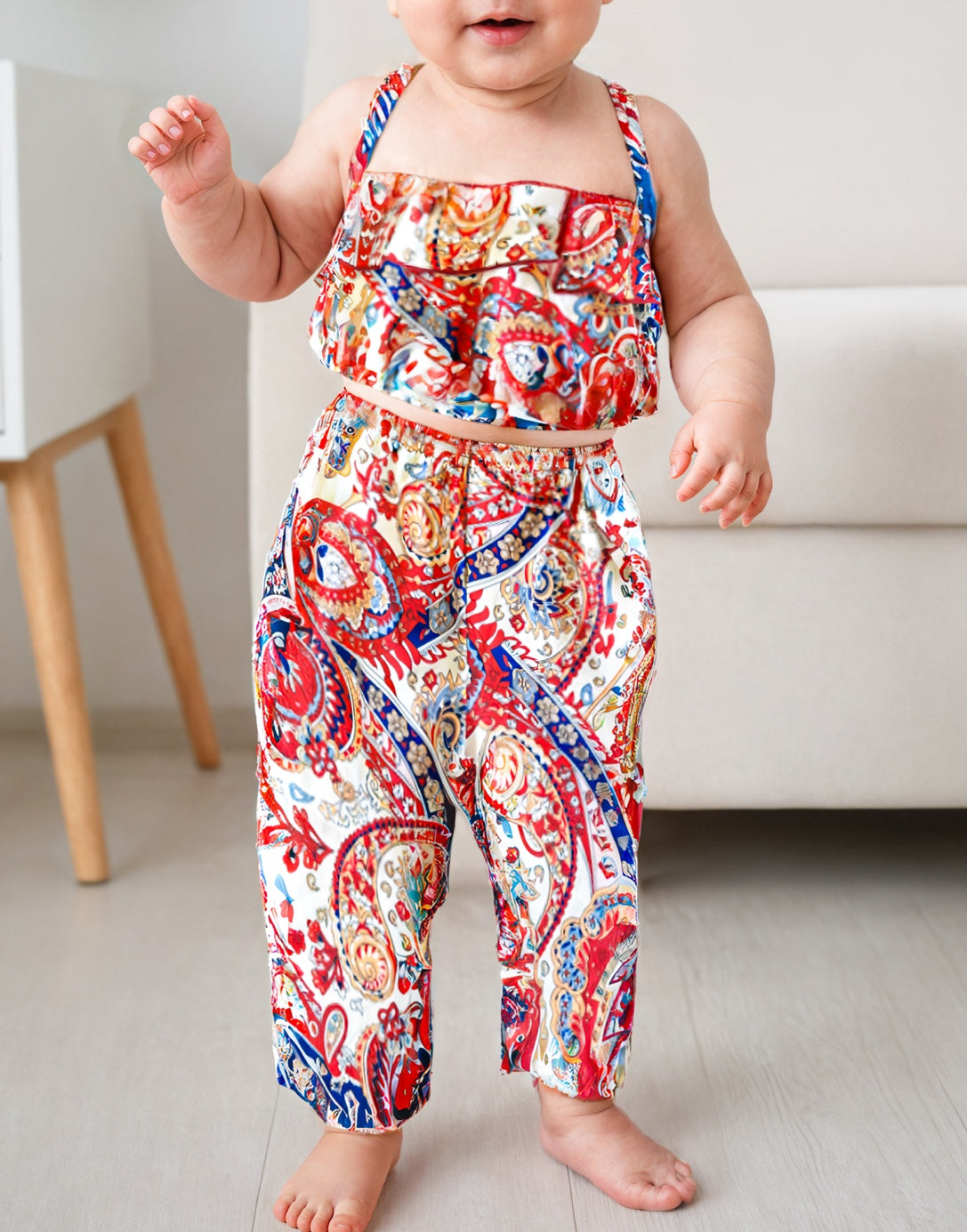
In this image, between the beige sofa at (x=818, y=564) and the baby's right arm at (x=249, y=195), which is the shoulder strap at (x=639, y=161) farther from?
the beige sofa at (x=818, y=564)

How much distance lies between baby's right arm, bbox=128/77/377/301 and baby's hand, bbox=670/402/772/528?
0.72 ft

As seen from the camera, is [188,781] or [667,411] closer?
[667,411]

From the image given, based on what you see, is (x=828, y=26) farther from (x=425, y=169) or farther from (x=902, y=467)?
(x=425, y=169)

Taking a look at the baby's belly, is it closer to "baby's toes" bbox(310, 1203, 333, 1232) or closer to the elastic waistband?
the elastic waistband

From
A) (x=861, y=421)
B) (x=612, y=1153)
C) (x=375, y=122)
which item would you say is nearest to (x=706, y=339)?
(x=375, y=122)

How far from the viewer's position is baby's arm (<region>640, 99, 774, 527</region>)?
63 centimetres

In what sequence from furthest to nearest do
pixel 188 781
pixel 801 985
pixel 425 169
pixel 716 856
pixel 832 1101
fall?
pixel 188 781
pixel 716 856
pixel 801 985
pixel 832 1101
pixel 425 169

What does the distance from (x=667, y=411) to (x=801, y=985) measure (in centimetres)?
42

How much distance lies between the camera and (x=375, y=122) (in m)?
0.65

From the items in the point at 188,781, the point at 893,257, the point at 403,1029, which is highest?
the point at 893,257

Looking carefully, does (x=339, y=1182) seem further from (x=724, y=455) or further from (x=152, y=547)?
(x=152, y=547)

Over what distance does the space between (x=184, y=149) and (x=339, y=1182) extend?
0.52 metres

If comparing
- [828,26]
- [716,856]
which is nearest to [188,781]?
[716,856]

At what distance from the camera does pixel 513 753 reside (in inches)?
27.6
